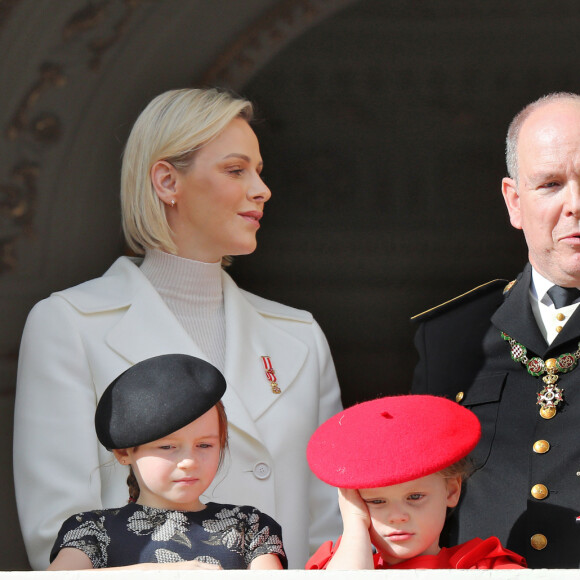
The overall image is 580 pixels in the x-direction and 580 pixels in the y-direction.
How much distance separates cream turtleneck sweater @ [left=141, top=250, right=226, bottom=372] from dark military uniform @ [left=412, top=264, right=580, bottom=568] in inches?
26.1

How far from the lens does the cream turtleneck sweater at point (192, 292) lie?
3805 mm

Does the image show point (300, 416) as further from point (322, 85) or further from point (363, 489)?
point (322, 85)

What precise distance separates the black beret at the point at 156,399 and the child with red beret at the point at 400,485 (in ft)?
1.00

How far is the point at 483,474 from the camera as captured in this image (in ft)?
10.8

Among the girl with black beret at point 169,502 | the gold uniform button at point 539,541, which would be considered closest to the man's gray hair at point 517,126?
the gold uniform button at point 539,541

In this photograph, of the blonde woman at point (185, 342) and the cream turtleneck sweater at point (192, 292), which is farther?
the cream turtleneck sweater at point (192, 292)

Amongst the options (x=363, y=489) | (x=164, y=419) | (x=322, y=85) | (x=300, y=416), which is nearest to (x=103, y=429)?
(x=164, y=419)

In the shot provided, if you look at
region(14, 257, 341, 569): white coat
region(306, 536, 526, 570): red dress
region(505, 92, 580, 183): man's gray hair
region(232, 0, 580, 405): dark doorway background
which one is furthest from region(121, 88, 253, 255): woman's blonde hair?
region(306, 536, 526, 570): red dress

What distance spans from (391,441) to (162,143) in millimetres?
1415

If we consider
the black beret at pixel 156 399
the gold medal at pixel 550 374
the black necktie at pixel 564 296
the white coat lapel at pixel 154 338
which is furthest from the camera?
the white coat lapel at pixel 154 338

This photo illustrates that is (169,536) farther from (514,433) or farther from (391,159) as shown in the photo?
(391,159)

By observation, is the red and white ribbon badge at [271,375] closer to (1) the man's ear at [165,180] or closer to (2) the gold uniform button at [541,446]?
(1) the man's ear at [165,180]

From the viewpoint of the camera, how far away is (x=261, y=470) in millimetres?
3619

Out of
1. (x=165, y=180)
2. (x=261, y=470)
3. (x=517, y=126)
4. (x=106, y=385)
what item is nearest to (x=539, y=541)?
(x=261, y=470)
